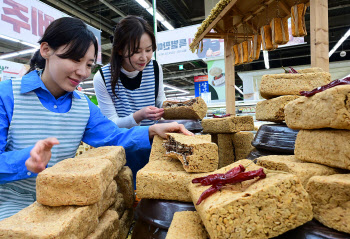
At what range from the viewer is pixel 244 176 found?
0.94 m

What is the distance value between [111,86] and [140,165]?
76 cm

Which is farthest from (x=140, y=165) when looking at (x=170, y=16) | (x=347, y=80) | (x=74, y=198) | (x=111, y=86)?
(x=170, y=16)

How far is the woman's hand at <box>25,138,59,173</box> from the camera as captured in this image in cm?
108

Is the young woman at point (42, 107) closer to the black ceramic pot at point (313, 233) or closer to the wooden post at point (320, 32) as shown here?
the black ceramic pot at point (313, 233)

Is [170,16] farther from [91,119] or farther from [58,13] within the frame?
[91,119]

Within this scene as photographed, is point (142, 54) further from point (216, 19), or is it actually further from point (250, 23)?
point (250, 23)

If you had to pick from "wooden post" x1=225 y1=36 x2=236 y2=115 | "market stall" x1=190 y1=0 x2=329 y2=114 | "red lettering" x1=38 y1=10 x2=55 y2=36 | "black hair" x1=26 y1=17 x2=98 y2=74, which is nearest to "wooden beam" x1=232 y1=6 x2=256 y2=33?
"market stall" x1=190 y1=0 x2=329 y2=114

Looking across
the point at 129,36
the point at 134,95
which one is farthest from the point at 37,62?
the point at 134,95

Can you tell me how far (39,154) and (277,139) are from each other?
1309mm

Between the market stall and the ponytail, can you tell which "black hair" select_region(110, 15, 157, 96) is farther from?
the market stall

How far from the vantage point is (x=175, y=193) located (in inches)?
44.8

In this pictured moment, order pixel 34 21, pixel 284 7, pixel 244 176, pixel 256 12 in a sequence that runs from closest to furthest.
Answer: pixel 244 176 → pixel 284 7 → pixel 256 12 → pixel 34 21

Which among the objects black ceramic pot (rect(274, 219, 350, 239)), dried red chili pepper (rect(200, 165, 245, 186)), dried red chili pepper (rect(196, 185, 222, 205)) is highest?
dried red chili pepper (rect(200, 165, 245, 186))

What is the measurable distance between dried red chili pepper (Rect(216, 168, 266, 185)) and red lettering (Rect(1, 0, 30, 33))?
4313 millimetres
